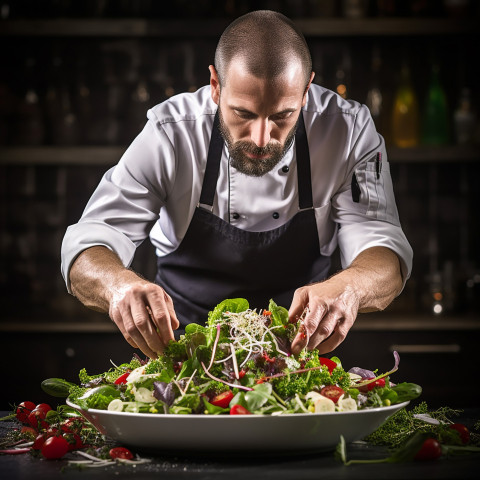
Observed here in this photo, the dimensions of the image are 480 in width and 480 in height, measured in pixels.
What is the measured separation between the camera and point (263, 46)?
1.65m

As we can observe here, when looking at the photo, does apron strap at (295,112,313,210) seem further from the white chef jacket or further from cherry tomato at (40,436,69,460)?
cherry tomato at (40,436,69,460)

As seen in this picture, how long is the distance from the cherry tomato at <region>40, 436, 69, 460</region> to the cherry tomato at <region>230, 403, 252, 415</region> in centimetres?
26

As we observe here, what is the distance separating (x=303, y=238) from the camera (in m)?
2.03

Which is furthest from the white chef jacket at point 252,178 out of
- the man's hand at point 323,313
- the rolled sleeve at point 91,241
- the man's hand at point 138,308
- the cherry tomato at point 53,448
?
the cherry tomato at point 53,448

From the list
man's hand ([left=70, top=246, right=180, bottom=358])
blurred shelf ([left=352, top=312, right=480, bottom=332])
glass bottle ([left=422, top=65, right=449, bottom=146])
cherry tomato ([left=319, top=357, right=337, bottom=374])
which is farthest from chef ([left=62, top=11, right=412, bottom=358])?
glass bottle ([left=422, top=65, right=449, bottom=146])

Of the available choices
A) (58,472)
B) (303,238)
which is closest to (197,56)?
(303,238)

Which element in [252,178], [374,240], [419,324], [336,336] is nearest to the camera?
[336,336]

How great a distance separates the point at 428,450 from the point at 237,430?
0.90 ft

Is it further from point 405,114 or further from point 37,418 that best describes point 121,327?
point 405,114

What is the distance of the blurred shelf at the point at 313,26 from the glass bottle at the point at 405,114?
0.19m

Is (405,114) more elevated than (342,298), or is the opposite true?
(405,114)

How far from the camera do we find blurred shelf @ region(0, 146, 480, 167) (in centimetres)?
277

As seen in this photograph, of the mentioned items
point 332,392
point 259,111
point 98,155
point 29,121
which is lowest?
point 332,392

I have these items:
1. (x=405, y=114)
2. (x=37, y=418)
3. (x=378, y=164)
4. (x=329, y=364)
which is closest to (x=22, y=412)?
(x=37, y=418)
